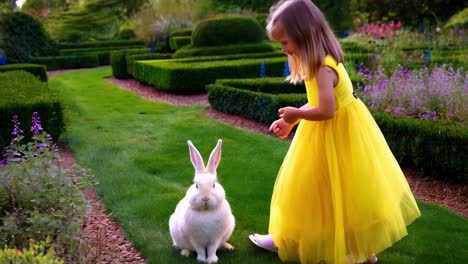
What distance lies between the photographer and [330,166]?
2984 millimetres

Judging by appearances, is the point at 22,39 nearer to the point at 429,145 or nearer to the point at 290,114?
the point at 429,145

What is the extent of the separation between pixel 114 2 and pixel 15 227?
3848 cm

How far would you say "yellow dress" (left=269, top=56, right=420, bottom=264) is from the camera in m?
2.96

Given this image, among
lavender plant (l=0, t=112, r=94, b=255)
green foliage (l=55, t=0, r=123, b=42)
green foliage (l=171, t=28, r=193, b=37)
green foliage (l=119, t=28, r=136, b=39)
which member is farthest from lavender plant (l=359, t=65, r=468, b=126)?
green foliage (l=55, t=0, r=123, b=42)

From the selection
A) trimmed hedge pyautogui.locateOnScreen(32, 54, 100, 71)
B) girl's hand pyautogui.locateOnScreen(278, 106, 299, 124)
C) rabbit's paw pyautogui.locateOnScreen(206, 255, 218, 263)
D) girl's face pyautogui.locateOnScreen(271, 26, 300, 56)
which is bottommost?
trimmed hedge pyautogui.locateOnScreen(32, 54, 100, 71)

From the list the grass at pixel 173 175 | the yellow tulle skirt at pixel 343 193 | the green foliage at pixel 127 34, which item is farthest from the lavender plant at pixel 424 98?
the green foliage at pixel 127 34

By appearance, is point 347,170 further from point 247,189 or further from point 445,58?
point 445,58

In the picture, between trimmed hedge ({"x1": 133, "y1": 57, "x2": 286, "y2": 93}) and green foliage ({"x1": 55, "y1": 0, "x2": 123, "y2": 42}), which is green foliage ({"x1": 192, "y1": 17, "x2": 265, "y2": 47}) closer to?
trimmed hedge ({"x1": 133, "y1": 57, "x2": 286, "y2": 93})

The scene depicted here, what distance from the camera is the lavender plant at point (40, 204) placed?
303 centimetres

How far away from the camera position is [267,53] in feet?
52.2

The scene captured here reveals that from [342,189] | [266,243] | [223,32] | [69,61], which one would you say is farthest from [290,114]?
[69,61]

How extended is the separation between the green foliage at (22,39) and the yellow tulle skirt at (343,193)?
74.8 ft

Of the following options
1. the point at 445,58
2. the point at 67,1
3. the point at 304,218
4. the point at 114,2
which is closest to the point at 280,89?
the point at 445,58

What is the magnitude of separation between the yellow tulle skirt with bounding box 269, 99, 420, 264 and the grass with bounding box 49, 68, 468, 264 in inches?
18.1
